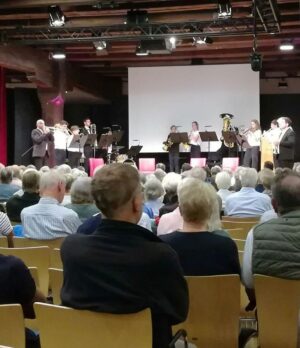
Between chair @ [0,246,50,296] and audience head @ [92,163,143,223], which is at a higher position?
audience head @ [92,163,143,223]

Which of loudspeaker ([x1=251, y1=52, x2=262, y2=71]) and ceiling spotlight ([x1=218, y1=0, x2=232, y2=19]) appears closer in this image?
ceiling spotlight ([x1=218, y1=0, x2=232, y2=19])

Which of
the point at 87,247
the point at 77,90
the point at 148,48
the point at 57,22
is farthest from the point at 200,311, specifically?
the point at 77,90

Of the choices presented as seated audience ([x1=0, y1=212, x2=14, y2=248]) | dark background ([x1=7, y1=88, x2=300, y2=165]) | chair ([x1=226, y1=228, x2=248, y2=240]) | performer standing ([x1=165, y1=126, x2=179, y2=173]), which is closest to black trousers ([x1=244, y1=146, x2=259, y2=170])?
performer standing ([x1=165, y1=126, x2=179, y2=173])

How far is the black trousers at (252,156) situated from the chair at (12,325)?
1099cm

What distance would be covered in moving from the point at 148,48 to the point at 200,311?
9.24m

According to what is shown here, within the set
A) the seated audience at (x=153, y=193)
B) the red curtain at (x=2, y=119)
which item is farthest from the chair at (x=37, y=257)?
the red curtain at (x=2, y=119)

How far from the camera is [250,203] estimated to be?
5199mm

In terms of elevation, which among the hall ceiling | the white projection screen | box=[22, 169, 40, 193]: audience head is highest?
the hall ceiling

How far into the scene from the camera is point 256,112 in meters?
14.5

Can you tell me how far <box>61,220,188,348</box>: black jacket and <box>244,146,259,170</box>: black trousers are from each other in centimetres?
1088

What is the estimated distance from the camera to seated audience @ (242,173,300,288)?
2.50 meters

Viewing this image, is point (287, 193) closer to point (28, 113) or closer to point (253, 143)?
point (253, 143)

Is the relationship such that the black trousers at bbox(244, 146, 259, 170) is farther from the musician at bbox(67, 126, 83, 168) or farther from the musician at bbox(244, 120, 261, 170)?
the musician at bbox(67, 126, 83, 168)

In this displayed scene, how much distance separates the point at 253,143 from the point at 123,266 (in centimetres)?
1102
